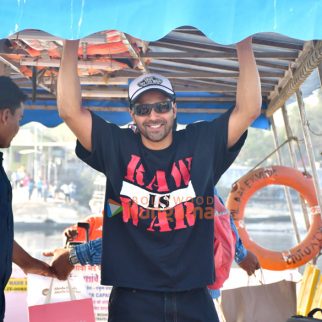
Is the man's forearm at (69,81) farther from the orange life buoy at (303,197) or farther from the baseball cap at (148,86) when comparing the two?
the orange life buoy at (303,197)

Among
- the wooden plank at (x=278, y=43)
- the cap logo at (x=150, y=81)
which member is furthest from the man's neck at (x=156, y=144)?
the wooden plank at (x=278, y=43)

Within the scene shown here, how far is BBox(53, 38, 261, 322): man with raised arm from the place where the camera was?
2996 millimetres

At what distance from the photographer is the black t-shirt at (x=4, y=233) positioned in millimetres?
2898

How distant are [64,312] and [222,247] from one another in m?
0.90

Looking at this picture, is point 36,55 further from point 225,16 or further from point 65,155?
point 65,155

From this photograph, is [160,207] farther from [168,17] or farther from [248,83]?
[168,17]

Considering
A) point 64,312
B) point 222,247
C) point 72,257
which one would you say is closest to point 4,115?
point 72,257

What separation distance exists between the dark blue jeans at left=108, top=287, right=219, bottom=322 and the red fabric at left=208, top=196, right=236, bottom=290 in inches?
28.1

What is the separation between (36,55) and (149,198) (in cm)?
223

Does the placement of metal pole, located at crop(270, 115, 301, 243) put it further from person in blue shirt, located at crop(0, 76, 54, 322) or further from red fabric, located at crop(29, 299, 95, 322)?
person in blue shirt, located at crop(0, 76, 54, 322)

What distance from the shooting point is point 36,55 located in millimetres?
4914

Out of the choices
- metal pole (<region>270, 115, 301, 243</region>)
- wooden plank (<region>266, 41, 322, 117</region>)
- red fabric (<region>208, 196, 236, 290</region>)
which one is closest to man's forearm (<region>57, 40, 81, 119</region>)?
red fabric (<region>208, 196, 236, 290</region>)

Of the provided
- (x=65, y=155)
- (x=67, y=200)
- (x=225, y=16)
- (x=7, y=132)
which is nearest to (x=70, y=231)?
(x=7, y=132)

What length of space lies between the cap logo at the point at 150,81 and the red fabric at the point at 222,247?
0.87 meters
